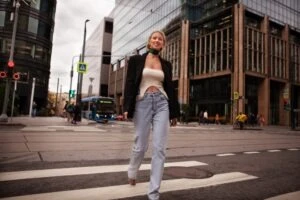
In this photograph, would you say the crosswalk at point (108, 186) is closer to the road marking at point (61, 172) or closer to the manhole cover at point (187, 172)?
the road marking at point (61, 172)

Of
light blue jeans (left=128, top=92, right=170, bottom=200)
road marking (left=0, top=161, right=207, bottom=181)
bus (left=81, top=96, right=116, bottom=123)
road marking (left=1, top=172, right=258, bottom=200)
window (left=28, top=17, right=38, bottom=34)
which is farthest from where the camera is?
window (left=28, top=17, right=38, bottom=34)

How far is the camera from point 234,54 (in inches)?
1576

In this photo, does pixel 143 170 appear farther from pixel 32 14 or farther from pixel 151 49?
pixel 32 14

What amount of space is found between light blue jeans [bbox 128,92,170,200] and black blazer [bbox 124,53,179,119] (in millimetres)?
89

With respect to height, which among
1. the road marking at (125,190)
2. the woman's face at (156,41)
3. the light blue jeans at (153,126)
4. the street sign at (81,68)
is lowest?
the road marking at (125,190)

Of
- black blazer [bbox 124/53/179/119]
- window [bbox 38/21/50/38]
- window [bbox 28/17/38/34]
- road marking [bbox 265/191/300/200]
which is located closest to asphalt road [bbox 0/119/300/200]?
road marking [bbox 265/191/300/200]

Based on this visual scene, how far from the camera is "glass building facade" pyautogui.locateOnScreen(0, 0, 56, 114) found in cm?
4097

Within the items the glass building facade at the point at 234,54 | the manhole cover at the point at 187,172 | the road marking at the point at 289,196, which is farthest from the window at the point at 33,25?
the road marking at the point at 289,196

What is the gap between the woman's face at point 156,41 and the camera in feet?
11.8

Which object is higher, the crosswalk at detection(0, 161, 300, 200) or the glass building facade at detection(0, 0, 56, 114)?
the glass building facade at detection(0, 0, 56, 114)

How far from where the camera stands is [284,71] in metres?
46.3

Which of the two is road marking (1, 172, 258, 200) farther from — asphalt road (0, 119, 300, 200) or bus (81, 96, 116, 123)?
bus (81, 96, 116, 123)

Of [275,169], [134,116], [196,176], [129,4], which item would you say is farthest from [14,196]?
[129,4]

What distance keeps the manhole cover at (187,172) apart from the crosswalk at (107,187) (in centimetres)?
16
